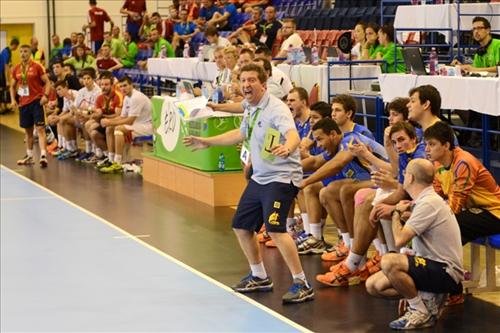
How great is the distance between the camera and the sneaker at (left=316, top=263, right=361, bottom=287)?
7.73m

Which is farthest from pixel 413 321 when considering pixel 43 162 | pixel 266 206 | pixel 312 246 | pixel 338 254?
pixel 43 162

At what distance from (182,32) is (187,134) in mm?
9212

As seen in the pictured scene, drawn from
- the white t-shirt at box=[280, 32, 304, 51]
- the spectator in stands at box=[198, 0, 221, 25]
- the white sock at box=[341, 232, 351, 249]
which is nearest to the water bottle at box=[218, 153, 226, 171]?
the white t-shirt at box=[280, 32, 304, 51]

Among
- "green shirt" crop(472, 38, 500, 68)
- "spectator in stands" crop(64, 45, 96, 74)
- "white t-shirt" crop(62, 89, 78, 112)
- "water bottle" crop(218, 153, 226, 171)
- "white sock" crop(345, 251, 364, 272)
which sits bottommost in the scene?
"white sock" crop(345, 251, 364, 272)

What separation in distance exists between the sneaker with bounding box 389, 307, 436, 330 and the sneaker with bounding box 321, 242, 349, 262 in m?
1.93

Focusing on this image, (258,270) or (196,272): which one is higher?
(258,270)

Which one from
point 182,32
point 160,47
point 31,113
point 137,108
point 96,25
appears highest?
point 96,25

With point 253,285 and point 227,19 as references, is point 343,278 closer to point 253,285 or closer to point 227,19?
point 253,285

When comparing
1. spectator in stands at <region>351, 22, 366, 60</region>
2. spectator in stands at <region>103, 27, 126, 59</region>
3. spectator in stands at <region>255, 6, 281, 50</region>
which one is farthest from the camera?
spectator in stands at <region>103, 27, 126, 59</region>

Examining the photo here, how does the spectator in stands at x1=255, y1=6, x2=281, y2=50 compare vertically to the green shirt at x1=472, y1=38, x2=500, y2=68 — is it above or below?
above

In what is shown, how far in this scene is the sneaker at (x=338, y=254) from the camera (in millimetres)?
8484

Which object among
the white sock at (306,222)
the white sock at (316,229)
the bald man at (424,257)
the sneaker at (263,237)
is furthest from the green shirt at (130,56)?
the bald man at (424,257)

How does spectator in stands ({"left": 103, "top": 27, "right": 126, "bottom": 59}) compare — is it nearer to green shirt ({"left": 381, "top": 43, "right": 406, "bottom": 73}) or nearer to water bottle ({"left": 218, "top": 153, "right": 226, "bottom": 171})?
green shirt ({"left": 381, "top": 43, "right": 406, "bottom": 73})

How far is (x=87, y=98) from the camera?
16.0m
